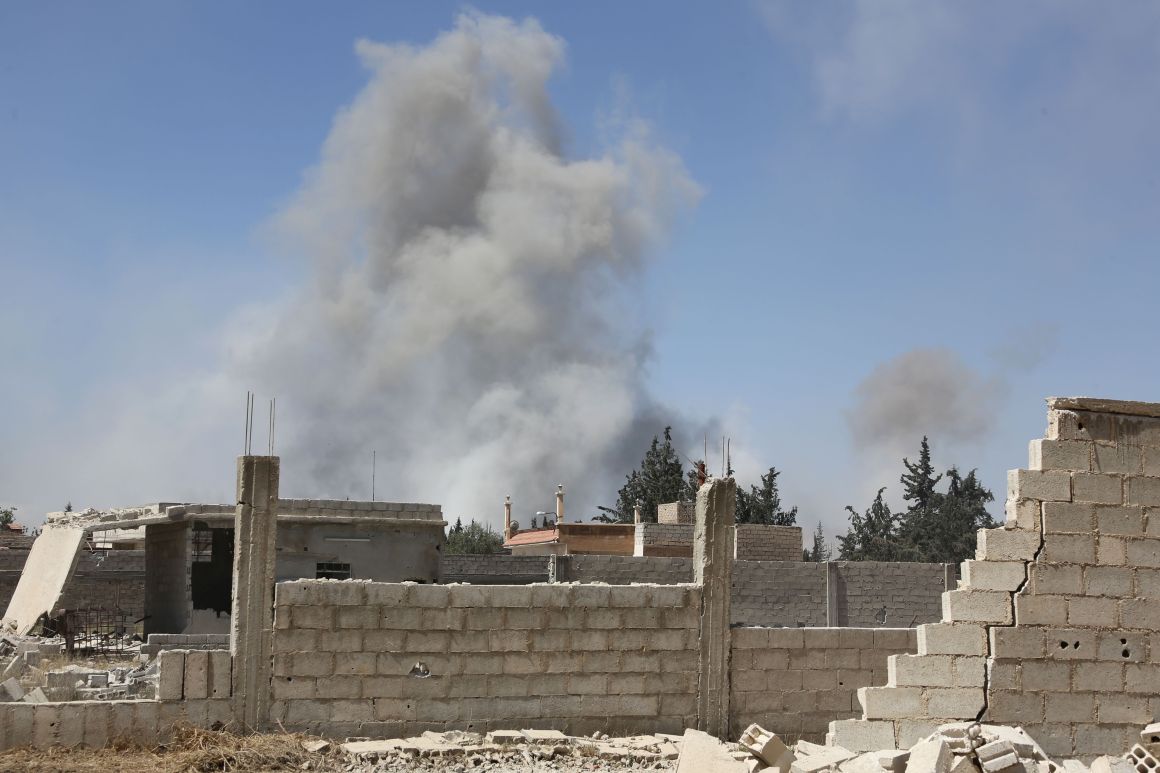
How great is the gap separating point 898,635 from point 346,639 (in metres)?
5.78

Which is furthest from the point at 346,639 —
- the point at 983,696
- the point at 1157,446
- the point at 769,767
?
the point at 1157,446

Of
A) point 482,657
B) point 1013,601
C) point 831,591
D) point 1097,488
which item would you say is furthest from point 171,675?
point 831,591

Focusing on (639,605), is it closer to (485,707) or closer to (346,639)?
(485,707)

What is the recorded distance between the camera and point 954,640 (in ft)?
32.5

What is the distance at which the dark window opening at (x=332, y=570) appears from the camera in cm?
2086

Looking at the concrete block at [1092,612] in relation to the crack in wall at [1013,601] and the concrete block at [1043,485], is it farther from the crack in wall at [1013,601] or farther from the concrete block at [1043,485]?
the concrete block at [1043,485]

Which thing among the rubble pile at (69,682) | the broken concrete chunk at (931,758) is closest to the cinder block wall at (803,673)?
the broken concrete chunk at (931,758)

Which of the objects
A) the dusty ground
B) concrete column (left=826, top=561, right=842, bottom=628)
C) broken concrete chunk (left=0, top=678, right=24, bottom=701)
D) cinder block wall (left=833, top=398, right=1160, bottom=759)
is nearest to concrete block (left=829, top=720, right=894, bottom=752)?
cinder block wall (left=833, top=398, right=1160, bottom=759)

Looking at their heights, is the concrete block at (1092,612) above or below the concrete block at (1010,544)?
below

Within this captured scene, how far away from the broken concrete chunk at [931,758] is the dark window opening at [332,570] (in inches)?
547

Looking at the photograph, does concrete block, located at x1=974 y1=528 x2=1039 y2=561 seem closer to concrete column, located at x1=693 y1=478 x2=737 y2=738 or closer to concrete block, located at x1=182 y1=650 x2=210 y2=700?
concrete column, located at x1=693 y1=478 x2=737 y2=738

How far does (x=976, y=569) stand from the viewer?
991cm

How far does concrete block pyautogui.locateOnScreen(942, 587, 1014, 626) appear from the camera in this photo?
9859 millimetres

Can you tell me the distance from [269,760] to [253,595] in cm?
154
